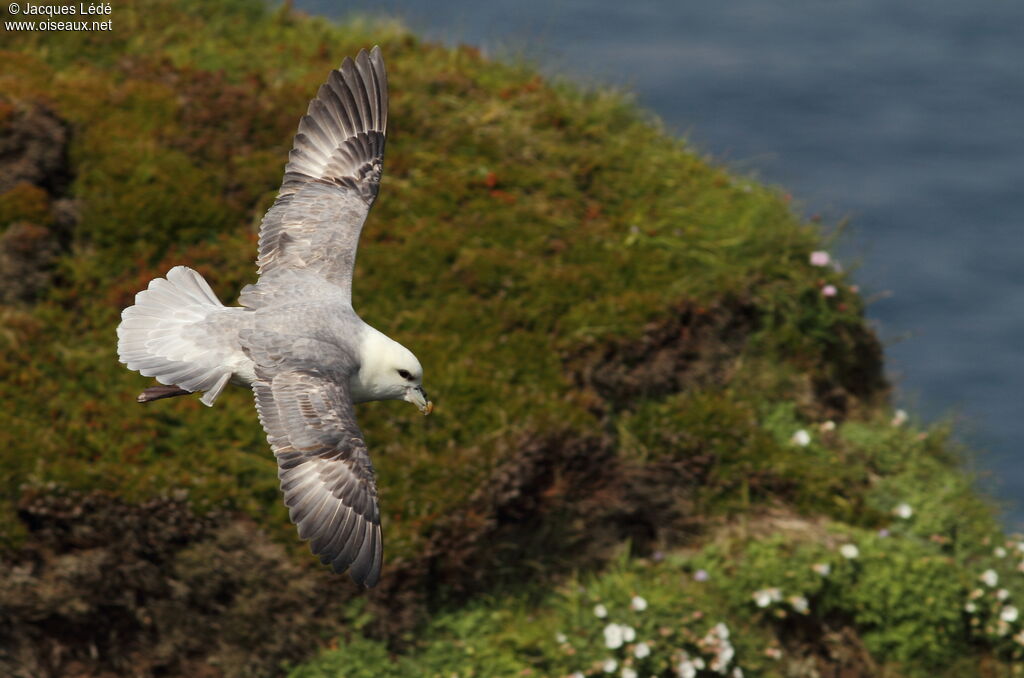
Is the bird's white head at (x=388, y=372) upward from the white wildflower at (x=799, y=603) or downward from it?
upward

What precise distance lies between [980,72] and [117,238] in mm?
35377

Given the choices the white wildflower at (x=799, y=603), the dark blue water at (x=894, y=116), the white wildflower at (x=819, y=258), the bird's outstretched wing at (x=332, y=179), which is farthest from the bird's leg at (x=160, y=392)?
the dark blue water at (x=894, y=116)

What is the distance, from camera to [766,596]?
8.20m

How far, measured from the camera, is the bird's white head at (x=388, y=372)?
552 centimetres

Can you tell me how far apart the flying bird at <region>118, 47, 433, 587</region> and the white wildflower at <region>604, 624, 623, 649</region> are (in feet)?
9.05

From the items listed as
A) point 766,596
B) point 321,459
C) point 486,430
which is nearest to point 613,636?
point 766,596

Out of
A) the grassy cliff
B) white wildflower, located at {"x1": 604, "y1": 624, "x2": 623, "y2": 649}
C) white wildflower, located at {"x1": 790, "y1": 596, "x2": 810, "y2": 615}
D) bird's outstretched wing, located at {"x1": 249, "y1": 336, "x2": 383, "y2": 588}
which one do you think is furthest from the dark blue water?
bird's outstretched wing, located at {"x1": 249, "y1": 336, "x2": 383, "y2": 588}

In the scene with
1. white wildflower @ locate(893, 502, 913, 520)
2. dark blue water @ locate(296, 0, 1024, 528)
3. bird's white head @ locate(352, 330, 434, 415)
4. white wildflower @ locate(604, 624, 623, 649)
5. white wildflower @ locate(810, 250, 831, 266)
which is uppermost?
dark blue water @ locate(296, 0, 1024, 528)

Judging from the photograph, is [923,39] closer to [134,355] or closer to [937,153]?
[937,153]

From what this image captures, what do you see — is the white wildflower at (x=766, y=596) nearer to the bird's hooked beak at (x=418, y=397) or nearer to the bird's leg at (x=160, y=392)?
the bird's hooked beak at (x=418, y=397)

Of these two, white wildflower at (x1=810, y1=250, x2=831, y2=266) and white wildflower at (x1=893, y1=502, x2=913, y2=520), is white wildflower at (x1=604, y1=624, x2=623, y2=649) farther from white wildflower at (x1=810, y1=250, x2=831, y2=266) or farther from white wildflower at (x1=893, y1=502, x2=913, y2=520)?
white wildflower at (x1=810, y1=250, x2=831, y2=266)

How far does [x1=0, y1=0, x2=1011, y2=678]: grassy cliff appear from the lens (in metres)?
7.75

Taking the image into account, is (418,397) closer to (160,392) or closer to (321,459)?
(321,459)

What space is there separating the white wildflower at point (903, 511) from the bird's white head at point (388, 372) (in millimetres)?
4691
